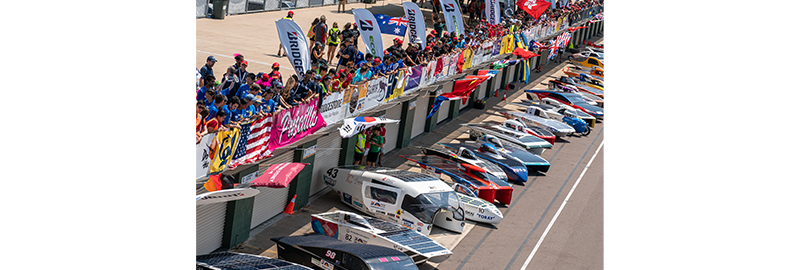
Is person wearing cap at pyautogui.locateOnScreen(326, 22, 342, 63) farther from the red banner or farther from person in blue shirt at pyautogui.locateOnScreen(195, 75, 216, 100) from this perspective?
the red banner

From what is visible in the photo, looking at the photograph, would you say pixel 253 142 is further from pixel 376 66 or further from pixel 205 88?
pixel 376 66

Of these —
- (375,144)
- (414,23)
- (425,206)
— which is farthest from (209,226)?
(414,23)

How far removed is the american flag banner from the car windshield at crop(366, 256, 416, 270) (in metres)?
3.53

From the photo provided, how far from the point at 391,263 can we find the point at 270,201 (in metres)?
5.00

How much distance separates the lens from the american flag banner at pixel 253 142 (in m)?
14.2

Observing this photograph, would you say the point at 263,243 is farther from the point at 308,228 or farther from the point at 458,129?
the point at 458,129

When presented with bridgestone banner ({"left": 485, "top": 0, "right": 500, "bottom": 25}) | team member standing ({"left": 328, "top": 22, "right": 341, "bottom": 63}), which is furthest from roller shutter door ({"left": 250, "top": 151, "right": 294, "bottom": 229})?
bridgestone banner ({"left": 485, "top": 0, "right": 500, "bottom": 25})

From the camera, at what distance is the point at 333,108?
1808cm

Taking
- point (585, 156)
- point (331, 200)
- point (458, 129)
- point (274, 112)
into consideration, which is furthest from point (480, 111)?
point (274, 112)

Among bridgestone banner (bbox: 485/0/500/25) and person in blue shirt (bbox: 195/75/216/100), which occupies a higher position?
bridgestone banner (bbox: 485/0/500/25)

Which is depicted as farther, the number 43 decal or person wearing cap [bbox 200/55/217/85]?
the number 43 decal

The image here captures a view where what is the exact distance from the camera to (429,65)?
23.9 metres

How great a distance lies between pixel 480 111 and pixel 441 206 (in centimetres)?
1568

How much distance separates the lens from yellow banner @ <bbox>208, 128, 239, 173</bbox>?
13.4 m
